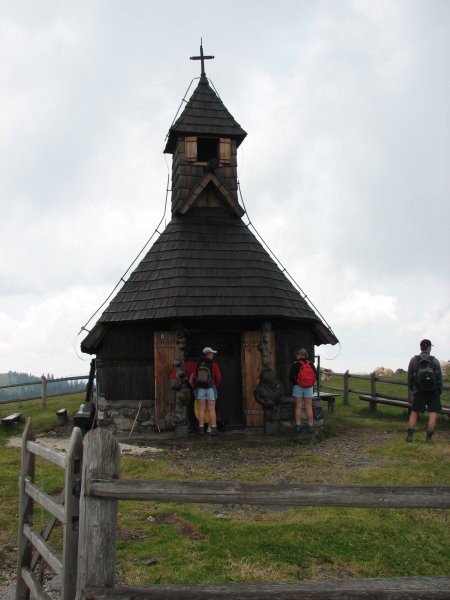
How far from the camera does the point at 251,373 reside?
1169 cm

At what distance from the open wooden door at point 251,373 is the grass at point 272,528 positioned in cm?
209

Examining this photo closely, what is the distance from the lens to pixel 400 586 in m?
2.90

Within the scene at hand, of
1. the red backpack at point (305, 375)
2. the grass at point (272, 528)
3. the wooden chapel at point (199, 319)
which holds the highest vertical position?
the wooden chapel at point (199, 319)

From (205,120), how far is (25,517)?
1185cm

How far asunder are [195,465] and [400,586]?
609 centimetres

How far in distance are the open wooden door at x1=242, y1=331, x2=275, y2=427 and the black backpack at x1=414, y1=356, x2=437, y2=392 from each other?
3223 mm

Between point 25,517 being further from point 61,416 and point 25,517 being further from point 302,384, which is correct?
point 61,416

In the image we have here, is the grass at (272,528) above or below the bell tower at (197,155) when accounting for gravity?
below

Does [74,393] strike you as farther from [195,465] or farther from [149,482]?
[149,482]

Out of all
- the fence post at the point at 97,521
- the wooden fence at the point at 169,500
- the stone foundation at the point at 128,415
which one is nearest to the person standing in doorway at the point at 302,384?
the stone foundation at the point at 128,415

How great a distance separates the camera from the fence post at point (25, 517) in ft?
14.0

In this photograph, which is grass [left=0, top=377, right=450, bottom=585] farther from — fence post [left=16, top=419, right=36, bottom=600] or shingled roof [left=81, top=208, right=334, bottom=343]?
shingled roof [left=81, top=208, right=334, bottom=343]

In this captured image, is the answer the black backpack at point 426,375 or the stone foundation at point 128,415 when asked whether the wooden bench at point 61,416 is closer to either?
the stone foundation at point 128,415

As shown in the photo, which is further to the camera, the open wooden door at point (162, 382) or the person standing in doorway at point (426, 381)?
the open wooden door at point (162, 382)
